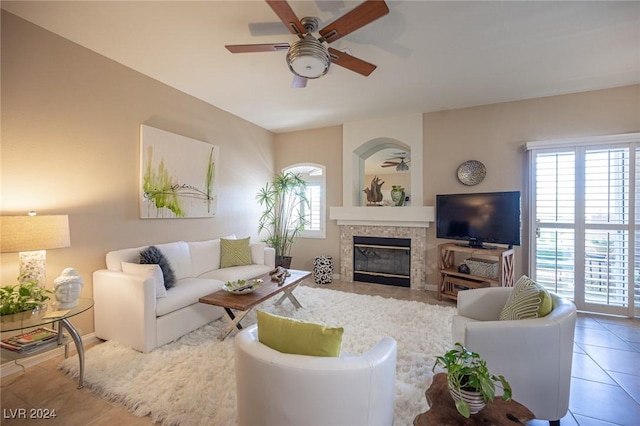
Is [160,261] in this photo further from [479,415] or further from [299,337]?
[479,415]

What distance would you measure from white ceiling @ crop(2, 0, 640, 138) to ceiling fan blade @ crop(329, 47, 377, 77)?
11.0 inches

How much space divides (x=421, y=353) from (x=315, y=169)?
13.2 feet

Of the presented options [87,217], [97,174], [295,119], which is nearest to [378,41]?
[295,119]

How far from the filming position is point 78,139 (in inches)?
109

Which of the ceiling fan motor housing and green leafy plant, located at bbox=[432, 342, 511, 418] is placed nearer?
green leafy plant, located at bbox=[432, 342, 511, 418]

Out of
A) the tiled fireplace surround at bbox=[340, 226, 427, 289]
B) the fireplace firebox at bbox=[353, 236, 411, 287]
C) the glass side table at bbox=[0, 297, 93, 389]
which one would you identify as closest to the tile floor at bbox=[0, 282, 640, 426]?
the glass side table at bbox=[0, 297, 93, 389]

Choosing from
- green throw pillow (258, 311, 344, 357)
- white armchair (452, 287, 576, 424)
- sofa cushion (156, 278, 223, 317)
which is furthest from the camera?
sofa cushion (156, 278, 223, 317)

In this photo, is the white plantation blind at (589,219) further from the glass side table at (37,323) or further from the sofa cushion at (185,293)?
the glass side table at (37,323)

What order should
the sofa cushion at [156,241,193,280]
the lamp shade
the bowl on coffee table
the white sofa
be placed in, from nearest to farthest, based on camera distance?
the lamp shade → the white sofa → the bowl on coffee table → the sofa cushion at [156,241,193,280]

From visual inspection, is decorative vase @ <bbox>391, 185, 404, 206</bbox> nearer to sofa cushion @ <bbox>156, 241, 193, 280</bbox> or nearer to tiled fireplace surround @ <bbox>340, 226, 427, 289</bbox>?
tiled fireplace surround @ <bbox>340, 226, 427, 289</bbox>

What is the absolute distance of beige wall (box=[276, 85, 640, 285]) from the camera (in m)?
3.58

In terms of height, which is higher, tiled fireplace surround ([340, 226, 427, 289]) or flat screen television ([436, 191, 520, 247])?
flat screen television ([436, 191, 520, 247])

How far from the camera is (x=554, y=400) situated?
62.4 inches

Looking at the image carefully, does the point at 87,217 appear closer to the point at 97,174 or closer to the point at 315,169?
the point at 97,174
